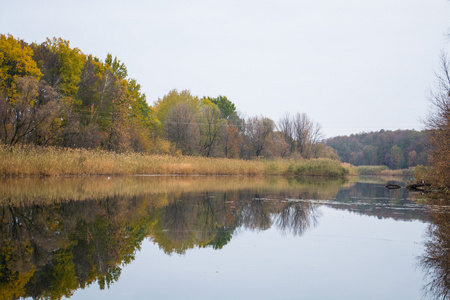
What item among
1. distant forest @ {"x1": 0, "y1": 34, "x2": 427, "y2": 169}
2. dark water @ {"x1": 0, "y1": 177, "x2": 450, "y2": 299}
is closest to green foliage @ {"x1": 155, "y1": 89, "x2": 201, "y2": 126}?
distant forest @ {"x1": 0, "y1": 34, "x2": 427, "y2": 169}

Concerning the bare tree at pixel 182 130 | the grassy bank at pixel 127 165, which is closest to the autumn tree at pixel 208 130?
the bare tree at pixel 182 130

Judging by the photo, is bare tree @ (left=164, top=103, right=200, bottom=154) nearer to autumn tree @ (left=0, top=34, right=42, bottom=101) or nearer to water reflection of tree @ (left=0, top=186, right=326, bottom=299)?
autumn tree @ (left=0, top=34, right=42, bottom=101)

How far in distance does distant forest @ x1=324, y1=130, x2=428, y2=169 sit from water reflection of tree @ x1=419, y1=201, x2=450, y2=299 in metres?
83.0

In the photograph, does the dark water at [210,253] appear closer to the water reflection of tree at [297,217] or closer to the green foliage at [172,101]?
the water reflection of tree at [297,217]

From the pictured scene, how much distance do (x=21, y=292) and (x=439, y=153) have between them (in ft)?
61.9

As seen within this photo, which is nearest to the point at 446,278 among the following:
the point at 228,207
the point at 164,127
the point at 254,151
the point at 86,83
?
the point at 228,207

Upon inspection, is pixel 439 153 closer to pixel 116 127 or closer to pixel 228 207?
pixel 228 207

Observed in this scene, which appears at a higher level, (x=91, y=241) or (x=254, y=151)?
(x=254, y=151)

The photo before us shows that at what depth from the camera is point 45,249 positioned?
5.70m

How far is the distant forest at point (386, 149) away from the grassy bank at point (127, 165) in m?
52.5

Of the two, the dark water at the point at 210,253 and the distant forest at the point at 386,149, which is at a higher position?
the distant forest at the point at 386,149

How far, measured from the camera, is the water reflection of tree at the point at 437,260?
4.50 meters

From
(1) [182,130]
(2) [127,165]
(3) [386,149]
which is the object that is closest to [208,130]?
(1) [182,130]

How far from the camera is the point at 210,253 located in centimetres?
609
